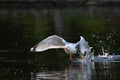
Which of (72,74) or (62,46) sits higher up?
(62,46)

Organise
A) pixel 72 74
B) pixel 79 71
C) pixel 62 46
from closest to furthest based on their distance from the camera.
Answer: pixel 72 74 < pixel 79 71 < pixel 62 46

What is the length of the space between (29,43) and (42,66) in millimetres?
5749

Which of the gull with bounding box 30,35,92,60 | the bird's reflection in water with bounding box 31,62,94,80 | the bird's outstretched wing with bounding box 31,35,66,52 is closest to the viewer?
the bird's reflection in water with bounding box 31,62,94,80

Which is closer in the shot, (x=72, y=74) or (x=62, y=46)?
(x=72, y=74)

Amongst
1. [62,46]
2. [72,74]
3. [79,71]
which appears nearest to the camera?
[72,74]

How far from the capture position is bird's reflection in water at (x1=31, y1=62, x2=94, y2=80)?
526 inches

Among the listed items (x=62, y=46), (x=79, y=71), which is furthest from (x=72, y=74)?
(x=62, y=46)

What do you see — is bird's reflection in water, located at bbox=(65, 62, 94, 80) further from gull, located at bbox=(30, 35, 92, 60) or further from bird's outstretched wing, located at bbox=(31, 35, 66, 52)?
bird's outstretched wing, located at bbox=(31, 35, 66, 52)

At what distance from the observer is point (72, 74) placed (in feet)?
46.0

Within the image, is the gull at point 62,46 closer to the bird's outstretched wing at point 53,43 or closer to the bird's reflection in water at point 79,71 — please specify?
the bird's outstretched wing at point 53,43

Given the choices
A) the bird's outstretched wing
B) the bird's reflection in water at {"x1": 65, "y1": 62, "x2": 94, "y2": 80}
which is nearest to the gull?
the bird's outstretched wing

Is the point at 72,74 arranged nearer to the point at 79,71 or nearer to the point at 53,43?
the point at 79,71

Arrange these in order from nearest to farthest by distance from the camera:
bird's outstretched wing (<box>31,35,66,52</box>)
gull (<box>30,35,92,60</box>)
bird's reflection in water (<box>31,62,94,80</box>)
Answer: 1. bird's reflection in water (<box>31,62,94,80</box>)
2. gull (<box>30,35,92,60</box>)
3. bird's outstretched wing (<box>31,35,66,52</box>)

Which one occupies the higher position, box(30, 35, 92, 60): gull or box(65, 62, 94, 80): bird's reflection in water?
box(30, 35, 92, 60): gull
